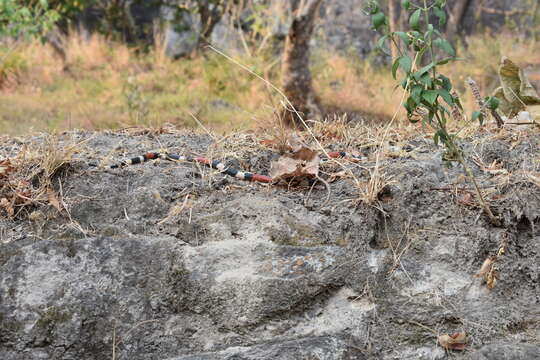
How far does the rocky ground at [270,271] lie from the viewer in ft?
7.15

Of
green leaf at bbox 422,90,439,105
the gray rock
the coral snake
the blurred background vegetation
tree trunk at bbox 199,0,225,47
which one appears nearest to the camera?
the gray rock

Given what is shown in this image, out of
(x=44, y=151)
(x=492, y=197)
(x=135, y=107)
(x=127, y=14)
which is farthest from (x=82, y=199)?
(x=127, y=14)

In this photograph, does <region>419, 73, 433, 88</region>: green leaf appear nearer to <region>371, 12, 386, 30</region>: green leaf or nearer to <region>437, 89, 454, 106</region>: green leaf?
<region>437, 89, 454, 106</region>: green leaf

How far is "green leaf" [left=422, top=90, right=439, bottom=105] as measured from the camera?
222 cm

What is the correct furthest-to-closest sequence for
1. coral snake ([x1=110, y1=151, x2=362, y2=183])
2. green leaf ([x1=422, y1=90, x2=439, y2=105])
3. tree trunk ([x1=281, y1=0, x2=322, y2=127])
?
tree trunk ([x1=281, y1=0, x2=322, y2=127]) → coral snake ([x1=110, y1=151, x2=362, y2=183]) → green leaf ([x1=422, y1=90, x2=439, y2=105])

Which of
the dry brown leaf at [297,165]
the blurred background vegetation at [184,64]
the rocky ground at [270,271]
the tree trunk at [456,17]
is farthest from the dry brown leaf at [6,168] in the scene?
the tree trunk at [456,17]

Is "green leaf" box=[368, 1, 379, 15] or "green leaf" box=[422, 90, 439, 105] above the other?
"green leaf" box=[368, 1, 379, 15]

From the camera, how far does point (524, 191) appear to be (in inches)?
99.0

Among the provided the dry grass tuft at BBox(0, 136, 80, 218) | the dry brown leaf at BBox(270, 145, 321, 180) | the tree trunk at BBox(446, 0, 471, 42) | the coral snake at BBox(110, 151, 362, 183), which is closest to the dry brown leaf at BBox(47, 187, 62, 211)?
the dry grass tuft at BBox(0, 136, 80, 218)

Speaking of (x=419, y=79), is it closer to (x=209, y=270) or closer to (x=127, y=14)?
(x=209, y=270)

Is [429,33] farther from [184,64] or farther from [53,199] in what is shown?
[184,64]

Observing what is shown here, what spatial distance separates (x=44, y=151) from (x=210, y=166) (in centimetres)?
68

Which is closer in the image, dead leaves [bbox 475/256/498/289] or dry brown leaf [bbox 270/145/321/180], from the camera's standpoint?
dead leaves [bbox 475/256/498/289]

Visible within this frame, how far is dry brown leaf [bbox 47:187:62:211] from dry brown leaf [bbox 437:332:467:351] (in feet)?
4.85
